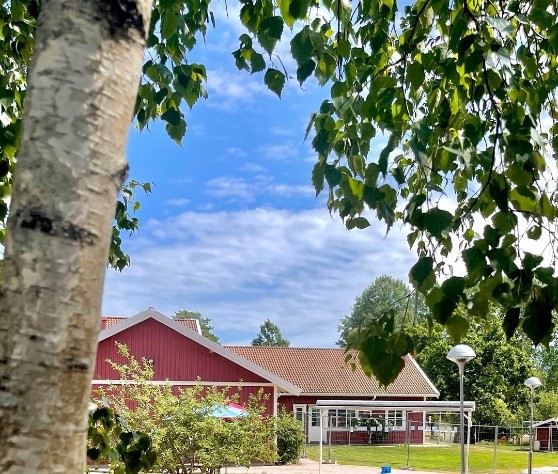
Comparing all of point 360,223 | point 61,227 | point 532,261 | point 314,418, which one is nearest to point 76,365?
point 61,227

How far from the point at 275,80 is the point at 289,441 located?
2172cm

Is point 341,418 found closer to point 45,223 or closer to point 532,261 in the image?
point 532,261

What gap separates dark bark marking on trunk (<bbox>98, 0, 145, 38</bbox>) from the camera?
916 millimetres

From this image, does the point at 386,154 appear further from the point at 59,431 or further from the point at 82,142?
the point at 59,431

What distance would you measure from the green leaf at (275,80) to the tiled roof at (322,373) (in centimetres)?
3040

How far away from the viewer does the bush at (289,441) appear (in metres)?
22.6

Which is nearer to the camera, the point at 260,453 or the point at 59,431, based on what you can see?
the point at 59,431

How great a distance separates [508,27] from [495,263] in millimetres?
600

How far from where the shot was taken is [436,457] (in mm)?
27844

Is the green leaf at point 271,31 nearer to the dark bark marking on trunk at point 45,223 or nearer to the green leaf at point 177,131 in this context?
the green leaf at point 177,131

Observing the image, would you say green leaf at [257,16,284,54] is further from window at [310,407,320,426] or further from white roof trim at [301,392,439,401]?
window at [310,407,320,426]

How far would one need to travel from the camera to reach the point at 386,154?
1.53 m

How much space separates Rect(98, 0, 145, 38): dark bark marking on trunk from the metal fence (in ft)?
77.5

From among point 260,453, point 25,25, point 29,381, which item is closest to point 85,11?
point 29,381
